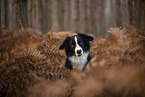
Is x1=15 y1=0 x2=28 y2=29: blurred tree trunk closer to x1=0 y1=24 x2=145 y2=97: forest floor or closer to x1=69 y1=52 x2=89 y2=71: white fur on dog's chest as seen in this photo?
x1=0 y1=24 x2=145 y2=97: forest floor

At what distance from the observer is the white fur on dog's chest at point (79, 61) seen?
10.2ft

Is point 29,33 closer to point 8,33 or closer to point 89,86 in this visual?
point 8,33

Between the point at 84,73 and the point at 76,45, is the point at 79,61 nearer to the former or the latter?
the point at 76,45

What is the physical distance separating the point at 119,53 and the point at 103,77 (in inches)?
44.5

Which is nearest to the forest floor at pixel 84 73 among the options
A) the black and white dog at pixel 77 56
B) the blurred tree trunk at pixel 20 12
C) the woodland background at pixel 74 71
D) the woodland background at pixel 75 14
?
the woodland background at pixel 74 71

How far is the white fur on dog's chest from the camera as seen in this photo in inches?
122

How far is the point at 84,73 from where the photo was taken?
74.6 inches

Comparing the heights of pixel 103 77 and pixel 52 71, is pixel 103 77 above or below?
above

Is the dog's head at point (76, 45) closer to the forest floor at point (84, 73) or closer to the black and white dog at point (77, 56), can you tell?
the black and white dog at point (77, 56)

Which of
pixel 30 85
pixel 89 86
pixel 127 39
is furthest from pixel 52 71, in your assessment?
pixel 127 39

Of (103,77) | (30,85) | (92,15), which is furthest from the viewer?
(92,15)

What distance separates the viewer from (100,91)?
106 cm

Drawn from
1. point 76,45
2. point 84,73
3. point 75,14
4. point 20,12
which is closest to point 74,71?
point 84,73

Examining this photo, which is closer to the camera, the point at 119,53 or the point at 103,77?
the point at 103,77
